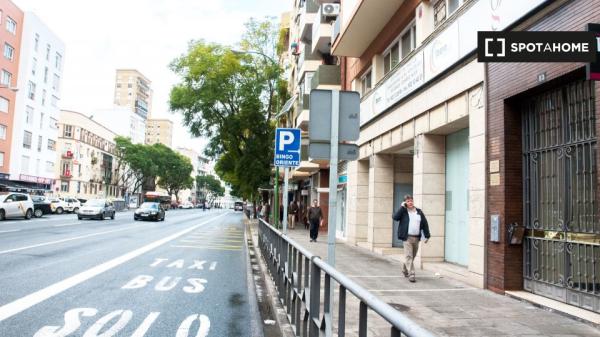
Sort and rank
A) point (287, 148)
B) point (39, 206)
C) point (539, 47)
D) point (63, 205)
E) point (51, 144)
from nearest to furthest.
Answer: point (539, 47), point (287, 148), point (39, 206), point (63, 205), point (51, 144)

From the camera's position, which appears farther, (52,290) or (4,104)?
(4,104)

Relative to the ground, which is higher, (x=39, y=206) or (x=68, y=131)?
(x=68, y=131)

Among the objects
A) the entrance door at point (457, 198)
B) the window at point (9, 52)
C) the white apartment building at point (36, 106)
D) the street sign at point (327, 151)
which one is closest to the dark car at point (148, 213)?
the white apartment building at point (36, 106)

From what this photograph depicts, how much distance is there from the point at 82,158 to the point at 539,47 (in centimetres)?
7923

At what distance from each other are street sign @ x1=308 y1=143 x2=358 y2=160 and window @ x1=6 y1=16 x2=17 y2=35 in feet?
178

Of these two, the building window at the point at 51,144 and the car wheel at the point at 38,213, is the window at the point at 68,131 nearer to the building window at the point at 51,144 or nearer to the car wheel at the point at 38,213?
the building window at the point at 51,144

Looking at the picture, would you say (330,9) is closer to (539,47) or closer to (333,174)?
(333,174)

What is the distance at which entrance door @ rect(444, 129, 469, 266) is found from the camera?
10.9 m

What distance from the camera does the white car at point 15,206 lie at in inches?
1124

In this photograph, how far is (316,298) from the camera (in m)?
4.36

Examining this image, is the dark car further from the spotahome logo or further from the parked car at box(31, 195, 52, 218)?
the spotahome logo

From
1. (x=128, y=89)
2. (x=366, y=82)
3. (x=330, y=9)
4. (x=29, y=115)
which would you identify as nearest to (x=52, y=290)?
(x=366, y=82)

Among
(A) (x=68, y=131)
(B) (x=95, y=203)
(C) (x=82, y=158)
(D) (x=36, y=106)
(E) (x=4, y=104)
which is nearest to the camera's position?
(B) (x=95, y=203)

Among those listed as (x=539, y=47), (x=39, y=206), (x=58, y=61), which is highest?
(x=58, y=61)
